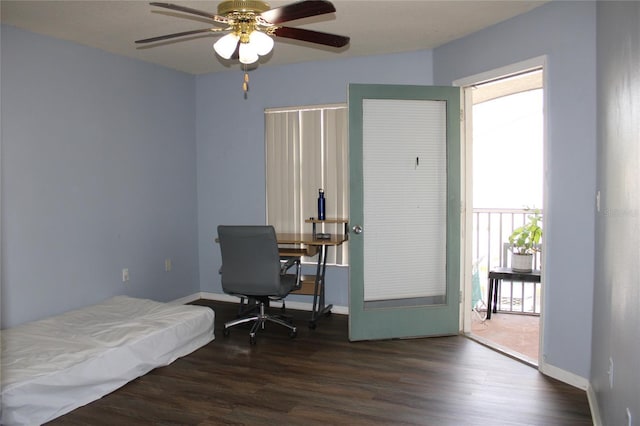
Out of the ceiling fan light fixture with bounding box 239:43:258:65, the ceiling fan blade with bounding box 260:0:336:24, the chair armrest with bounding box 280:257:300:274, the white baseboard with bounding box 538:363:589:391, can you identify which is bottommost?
the white baseboard with bounding box 538:363:589:391

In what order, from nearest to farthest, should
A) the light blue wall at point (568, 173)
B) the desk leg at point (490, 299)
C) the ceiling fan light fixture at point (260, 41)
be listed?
the ceiling fan light fixture at point (260, 41), the light blue wall at point (568, 173), the desk leg at point (490, 299)

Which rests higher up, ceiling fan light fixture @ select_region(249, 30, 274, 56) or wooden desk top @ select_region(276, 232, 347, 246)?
ceiling fan light fixture @ select_region(249, 30, 274, 56)

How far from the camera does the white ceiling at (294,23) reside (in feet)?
10.7

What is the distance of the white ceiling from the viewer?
3.25 meters

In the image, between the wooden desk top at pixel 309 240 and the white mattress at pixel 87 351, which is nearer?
the white mattress at pixel 87 351

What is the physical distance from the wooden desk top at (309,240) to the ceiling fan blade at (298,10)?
2141 mm

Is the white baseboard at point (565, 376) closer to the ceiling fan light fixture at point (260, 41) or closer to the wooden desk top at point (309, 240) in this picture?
the wooden desk top at point (309, 240)

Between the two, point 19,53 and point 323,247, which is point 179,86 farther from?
point 323,247

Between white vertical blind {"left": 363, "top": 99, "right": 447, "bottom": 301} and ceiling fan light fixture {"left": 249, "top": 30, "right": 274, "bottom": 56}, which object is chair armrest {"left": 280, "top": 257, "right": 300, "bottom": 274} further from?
ceiling fan light fixture {"left": 249, "top": 30, "right": 274, "bottom": 56}

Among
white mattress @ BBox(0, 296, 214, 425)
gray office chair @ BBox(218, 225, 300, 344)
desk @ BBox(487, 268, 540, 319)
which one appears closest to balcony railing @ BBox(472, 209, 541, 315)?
desk @ BBox(487, 268, 540, 319)

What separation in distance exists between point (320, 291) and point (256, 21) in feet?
9.21

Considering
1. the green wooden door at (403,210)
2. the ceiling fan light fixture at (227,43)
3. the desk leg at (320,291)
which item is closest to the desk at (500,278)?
the green wooden door at (403,210)

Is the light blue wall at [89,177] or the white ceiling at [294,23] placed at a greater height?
the white ceiling at [294,23]

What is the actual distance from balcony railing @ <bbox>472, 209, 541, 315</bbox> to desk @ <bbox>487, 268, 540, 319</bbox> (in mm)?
267
